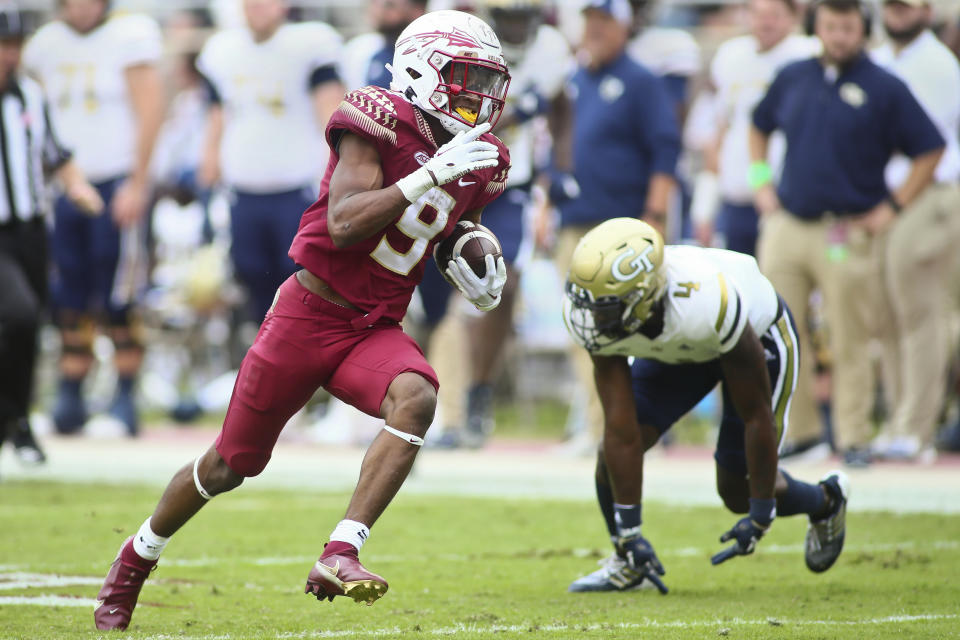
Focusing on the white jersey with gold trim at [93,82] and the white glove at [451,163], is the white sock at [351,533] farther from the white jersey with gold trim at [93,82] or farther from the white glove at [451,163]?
the white jersey with gold trim at [93,82]

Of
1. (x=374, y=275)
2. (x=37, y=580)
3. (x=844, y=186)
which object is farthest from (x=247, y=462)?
(x=844, y=186)

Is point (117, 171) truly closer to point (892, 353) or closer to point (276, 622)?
point (892, 353)

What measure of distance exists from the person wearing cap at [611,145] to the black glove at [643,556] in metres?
3.80

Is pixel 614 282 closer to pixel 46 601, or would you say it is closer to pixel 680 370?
pixel 680 370

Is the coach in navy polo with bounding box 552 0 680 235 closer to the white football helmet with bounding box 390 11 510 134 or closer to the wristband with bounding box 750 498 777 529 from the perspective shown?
the wristband with bounding box 750 498 777 529

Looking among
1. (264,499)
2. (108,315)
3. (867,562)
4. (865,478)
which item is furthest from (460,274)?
(108,315)

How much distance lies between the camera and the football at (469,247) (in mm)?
4434

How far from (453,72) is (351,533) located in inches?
55.0

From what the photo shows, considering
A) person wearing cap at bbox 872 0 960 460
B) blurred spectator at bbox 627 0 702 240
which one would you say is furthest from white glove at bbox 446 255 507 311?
blurred spectator at bbox 627 0 702 240

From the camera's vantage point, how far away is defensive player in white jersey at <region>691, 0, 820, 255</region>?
Answer: 9.19 meters

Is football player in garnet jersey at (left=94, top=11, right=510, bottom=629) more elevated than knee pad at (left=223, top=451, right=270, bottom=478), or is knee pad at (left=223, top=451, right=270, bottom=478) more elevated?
football player in garnet jersey at (left=94, top=11, right=510, bottom=629)

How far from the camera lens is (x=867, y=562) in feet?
18.3

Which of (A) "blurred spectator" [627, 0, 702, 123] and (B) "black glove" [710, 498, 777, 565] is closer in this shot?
(B) "black glove" [710, 498, 777, 565]

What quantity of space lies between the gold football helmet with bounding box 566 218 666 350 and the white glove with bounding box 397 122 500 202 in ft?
2.20
